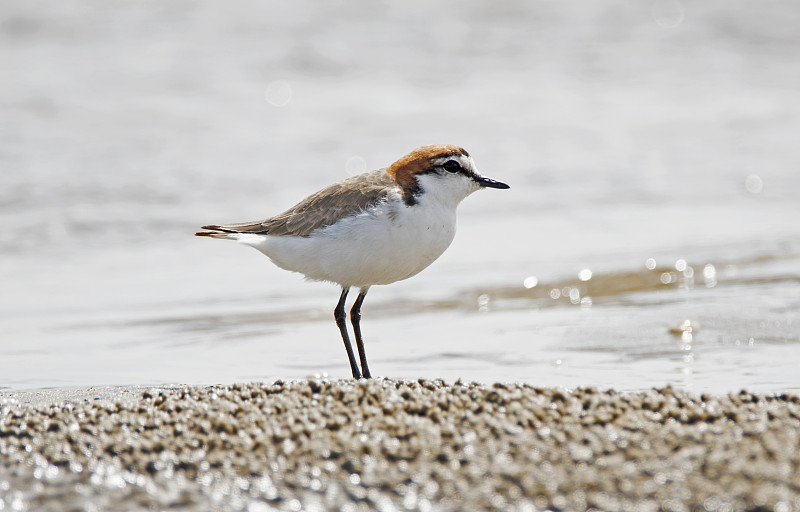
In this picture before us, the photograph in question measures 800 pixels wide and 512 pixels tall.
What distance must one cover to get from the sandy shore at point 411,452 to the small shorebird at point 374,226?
1120mm

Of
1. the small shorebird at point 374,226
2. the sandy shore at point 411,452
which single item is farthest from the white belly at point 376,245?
the sandy shore at point 411,452

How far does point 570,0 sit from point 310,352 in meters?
12.9

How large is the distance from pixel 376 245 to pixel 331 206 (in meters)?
0.46

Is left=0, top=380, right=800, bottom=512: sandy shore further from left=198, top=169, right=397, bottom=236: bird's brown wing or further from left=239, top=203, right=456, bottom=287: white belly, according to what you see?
left=198, top=169, right=397, bottom=236: bird's brown wing

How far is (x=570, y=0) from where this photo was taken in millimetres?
17859

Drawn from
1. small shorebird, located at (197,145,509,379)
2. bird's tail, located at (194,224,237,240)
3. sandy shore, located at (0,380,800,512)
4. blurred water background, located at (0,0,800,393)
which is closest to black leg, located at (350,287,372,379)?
small shorebird, located at (197,145,509,379)

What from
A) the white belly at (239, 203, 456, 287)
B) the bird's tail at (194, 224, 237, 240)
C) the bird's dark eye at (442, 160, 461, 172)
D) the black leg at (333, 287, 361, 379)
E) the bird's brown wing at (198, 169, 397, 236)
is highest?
the bird's dark eye at (442, 160, 461, 172)

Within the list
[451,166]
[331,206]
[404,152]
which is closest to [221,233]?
[331,206]

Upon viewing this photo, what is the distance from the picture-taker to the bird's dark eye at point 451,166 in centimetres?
589

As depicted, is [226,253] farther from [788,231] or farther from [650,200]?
[788,231]

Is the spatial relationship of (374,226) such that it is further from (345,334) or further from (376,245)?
(345,334)

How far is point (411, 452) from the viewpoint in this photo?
384 cm

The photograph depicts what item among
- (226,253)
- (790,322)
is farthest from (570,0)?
(790,322)

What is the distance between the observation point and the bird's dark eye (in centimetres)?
589
